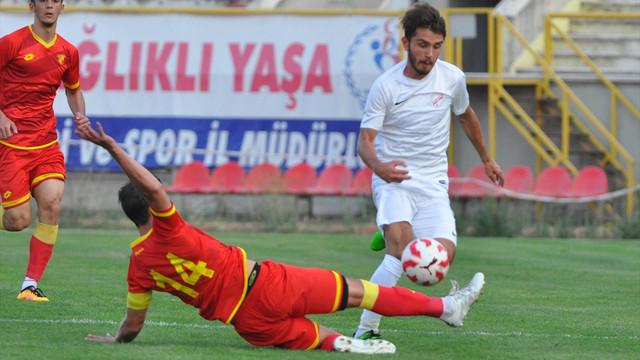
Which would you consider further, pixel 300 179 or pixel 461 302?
pixel 300 179

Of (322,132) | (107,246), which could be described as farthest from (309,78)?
(107,246)

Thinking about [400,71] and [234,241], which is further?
[234,241]

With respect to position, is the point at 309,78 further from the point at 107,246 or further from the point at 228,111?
the point at 107,246

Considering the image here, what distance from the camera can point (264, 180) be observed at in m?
19.0

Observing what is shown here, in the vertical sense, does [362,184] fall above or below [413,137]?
below

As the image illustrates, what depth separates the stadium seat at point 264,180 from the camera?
746 inches

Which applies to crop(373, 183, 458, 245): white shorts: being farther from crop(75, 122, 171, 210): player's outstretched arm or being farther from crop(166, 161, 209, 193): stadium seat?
crop(166, 161, 209, 193): stadium seat

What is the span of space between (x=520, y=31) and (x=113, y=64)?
25.6 feet

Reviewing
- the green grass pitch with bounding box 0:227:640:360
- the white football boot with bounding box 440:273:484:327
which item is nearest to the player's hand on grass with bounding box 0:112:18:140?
the green grass pitch with bounding box 0:227:640:360

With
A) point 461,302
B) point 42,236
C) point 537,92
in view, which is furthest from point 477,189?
point 461,302

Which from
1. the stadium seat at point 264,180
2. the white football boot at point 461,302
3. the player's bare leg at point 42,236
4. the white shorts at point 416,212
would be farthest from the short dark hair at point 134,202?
the stadium seat at point 264,180

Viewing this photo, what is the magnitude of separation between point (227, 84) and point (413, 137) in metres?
12.5

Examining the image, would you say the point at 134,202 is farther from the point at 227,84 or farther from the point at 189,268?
the point at 227,84

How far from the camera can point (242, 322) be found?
6.77 metres
